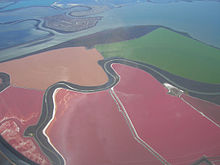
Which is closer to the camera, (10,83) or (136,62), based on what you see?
(10,83)

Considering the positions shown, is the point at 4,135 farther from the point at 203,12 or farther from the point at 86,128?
the point at 203,12

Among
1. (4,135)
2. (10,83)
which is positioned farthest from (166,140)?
(10,83)

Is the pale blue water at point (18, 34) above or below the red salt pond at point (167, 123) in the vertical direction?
above

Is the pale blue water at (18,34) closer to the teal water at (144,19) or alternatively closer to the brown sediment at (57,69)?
the teal water at (144,19)

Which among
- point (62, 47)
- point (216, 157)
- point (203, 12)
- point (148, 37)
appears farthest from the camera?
point (203, 12)

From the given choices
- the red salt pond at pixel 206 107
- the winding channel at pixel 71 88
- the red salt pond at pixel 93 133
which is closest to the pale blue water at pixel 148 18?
the winding channel at pixel 71 88

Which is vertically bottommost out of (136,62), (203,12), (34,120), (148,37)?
(34,120)

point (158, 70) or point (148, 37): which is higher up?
point (148, 37)

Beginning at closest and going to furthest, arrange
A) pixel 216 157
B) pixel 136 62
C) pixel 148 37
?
pixel 216 157
pixel 136 62
pixel 148 37
